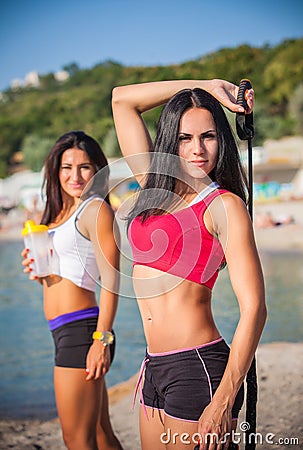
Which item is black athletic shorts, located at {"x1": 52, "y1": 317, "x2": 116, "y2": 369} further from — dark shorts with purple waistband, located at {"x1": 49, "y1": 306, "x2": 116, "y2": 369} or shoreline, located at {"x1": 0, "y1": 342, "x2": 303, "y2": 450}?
shoreline, located at {"x1": 0, "y1": 342, "x2": 303, "y2": 450}

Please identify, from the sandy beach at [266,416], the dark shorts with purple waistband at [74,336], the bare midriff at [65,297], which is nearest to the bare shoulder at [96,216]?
the bare midriff at [65,297]

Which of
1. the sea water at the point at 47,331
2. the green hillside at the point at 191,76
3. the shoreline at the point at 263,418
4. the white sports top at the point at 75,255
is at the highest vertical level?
the green hillside at the point at 191,76

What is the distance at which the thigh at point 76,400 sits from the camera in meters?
2.67

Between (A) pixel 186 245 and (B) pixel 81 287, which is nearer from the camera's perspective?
(A) pixel 186 245

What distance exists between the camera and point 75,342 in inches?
109

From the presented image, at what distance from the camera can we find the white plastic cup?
2818 millimetres

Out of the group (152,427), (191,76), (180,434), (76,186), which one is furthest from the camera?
(191,76)

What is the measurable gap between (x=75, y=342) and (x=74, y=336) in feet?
0.09

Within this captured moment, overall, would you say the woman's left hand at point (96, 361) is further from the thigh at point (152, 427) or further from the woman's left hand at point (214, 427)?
the woman's left hand at point (214, 427)

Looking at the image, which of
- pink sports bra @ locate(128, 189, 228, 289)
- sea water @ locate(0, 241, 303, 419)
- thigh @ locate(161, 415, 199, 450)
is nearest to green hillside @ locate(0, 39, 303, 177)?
sea water @ locate(0, 241, 303, 419)

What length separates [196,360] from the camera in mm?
1909

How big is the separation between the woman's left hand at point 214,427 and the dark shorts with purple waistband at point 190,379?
0.08 meters

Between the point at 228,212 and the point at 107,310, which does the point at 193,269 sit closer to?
the point at 228,212

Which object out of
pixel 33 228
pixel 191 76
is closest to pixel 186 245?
pixel 33 228
